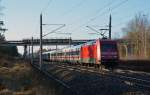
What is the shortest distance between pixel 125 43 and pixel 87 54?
56793 millimetres

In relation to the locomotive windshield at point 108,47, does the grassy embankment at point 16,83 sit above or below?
below

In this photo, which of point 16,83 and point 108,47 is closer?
point 16,83

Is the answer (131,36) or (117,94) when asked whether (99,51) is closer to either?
(117,94)

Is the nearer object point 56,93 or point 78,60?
point 56,93

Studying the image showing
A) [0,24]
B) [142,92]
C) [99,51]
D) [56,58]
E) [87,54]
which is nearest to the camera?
[142,92]

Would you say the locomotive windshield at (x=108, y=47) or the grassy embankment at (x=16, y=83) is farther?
the locomotive windshield at (x=108, y=47)

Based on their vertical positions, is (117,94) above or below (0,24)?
below

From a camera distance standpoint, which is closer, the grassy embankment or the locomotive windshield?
the grassy embankment

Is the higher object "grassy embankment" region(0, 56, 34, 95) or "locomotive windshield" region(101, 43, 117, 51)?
"locomotive windshield" region(101, 43, 117, 51)

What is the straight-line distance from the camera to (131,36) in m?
109

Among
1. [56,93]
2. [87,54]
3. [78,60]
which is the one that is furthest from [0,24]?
[56,93]

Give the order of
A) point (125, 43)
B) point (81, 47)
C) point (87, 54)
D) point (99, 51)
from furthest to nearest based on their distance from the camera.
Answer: point (125, 43), point (81, 47), point (87, 54), point (99, 51)

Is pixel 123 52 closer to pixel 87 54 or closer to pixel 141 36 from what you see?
pixel 141 36

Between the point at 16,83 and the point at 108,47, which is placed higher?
the point at 108,47
